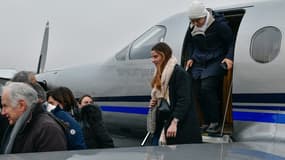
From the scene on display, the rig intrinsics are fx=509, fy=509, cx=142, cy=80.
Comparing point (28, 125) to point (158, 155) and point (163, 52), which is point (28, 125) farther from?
point (163, 52)

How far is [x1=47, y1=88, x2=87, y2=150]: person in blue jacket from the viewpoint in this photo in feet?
17.0

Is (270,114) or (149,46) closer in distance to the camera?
(270,114)

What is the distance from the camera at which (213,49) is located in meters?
7.84

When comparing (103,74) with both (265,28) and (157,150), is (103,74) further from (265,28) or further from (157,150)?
(157,150)

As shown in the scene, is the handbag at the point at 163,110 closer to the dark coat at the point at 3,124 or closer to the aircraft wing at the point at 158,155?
the aircraft wing at the point at 158,155

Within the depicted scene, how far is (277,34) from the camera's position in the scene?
7387 mm

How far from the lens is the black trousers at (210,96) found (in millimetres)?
7590

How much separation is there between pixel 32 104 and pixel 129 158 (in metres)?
1.01

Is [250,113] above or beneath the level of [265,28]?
beneath

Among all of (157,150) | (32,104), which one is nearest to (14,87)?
(32,104)

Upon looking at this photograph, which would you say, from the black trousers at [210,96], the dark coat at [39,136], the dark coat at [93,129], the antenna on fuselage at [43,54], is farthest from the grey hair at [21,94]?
the antenna on fuselage at [43,54]

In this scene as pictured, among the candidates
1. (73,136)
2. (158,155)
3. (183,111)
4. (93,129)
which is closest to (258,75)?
(183,111)

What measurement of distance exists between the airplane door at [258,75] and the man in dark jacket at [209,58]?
0.23 metres

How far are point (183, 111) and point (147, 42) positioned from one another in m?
2.91
